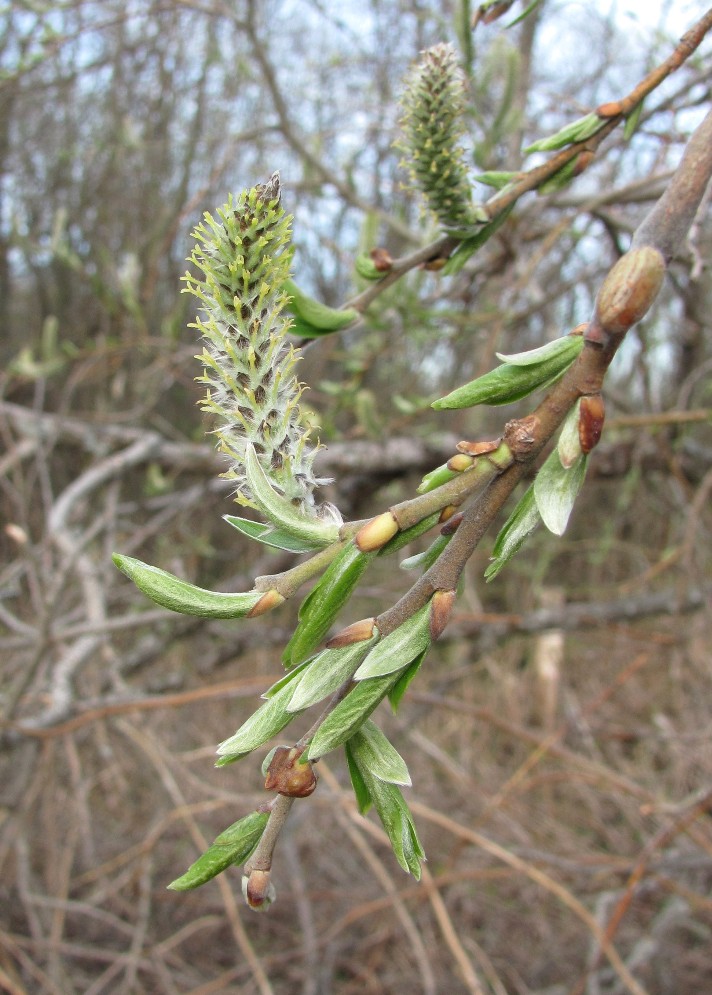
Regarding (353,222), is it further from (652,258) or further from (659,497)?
(652,258)

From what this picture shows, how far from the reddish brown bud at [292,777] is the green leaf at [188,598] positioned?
3.6 inches

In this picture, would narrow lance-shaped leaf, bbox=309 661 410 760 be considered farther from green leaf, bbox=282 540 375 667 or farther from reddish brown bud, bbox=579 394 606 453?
reddish brown bud, bbox=579 394 606 453

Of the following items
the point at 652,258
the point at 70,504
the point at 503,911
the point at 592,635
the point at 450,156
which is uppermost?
the point at 450,156

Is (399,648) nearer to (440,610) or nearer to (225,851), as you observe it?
(440,610)

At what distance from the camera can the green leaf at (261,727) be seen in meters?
0.45

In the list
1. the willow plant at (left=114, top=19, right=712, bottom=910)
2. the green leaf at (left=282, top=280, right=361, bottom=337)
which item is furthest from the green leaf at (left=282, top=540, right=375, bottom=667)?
the green leaf at (left=282, top=280, right=361, bottom=337)

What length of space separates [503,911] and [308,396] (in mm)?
2160

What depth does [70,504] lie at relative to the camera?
2291 millimetres

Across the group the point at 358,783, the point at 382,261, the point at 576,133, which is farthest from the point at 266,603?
Answer: the point at 576,133

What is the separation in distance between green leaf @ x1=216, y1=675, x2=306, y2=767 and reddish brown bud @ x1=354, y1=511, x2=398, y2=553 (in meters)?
0.10

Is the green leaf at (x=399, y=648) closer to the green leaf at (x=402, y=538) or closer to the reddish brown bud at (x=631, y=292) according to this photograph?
the green leaf at (x=402, y=538)

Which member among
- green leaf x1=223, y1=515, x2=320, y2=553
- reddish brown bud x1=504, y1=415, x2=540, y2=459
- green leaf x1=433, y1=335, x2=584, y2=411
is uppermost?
green leaf x1=433, y1=335, x2=584, y2=411

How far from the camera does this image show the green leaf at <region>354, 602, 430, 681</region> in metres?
0.43

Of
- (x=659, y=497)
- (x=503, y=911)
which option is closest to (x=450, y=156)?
(x=503, y=911)
